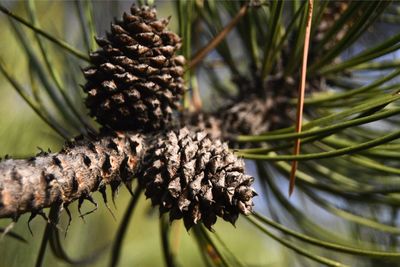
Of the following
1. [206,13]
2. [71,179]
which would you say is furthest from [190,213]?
[206,13]

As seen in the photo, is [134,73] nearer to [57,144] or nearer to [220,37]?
[220,37]

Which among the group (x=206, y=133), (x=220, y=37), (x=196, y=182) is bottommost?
(x=196, y=182)

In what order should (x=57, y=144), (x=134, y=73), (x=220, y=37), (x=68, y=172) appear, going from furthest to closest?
(x=57, y=144) → (x=220, y=37) → (x=134, y=73) → (x=68, y=172)

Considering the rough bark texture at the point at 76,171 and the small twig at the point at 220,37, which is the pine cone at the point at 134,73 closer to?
the rough bark texture at the point at 76,171

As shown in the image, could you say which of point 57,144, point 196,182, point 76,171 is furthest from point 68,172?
point 57,144

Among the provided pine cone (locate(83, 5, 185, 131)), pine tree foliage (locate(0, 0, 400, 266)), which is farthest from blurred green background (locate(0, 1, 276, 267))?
pine cone (locate(83, 5, 185, 131))

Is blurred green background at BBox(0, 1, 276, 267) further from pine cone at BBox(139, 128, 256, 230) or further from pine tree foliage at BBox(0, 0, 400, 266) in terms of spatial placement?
pine cone at BBox(139, 128, 256, 230)

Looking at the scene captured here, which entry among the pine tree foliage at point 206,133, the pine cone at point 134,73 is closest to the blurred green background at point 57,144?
the pine tree foliage at point 206,133

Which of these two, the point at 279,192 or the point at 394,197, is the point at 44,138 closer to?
the point at 279,192
